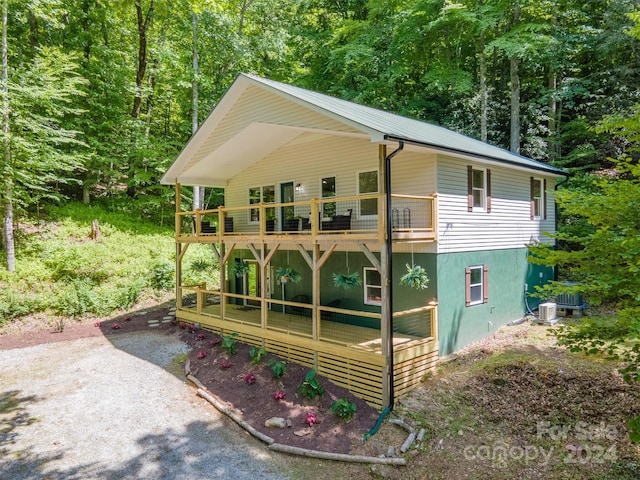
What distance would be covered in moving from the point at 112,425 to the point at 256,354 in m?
3.95

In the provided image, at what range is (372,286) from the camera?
11500 millimetres

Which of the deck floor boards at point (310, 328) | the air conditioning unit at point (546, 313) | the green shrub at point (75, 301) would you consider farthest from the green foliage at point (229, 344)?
the air conditioning unit at point (546, 313)

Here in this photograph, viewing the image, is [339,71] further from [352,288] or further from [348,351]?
[348,351]

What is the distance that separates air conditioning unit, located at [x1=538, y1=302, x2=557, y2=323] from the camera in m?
13.1

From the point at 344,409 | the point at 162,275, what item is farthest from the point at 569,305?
the point at 162,275

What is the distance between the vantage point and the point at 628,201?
6285 millimetres

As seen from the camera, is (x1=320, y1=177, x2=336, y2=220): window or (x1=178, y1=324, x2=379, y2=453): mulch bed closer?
(x1=178, y1=324, x2=379, y2=453): mulch bed

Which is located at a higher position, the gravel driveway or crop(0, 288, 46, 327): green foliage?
crop(0, 288, 46, 327): green foliage

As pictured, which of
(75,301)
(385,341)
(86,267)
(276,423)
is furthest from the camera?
(86,267)

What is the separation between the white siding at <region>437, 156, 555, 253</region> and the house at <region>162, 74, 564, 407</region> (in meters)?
0.05

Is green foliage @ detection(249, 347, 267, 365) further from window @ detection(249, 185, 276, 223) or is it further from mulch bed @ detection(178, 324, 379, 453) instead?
window @ detection(249, 185, 276, 223)

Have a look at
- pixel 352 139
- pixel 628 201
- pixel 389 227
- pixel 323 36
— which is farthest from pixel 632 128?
pixel 323 36

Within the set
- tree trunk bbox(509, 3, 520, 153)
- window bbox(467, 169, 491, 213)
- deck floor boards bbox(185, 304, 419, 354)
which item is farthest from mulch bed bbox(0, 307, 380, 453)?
tree trunk bbox(509, 3, 520, 153)

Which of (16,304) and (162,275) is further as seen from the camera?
(162,275)
